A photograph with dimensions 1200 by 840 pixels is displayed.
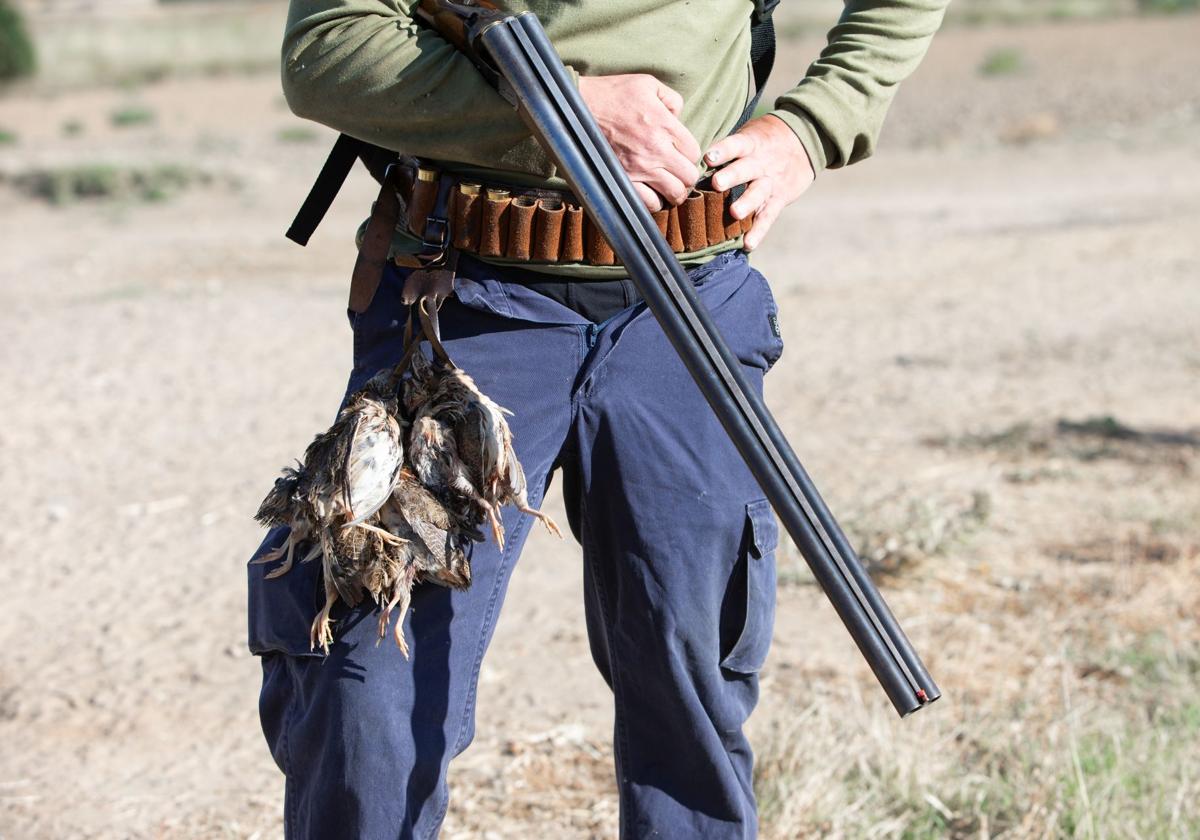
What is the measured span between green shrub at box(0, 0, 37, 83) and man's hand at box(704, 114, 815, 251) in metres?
23.1

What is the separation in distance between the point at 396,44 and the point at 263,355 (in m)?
5.03

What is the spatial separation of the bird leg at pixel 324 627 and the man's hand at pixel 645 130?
634 mm

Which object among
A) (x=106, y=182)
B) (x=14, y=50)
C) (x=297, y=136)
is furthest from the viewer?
(x=14, y=50)

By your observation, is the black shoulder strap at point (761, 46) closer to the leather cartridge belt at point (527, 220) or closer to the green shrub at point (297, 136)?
the leather cartridge belt at point (527, 220)

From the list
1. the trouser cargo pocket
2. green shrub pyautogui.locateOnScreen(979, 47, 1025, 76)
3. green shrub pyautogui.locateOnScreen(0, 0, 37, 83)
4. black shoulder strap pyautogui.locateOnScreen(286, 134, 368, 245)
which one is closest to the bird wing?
black shoulder strap pyautogui.locateOnScreen(286, 134, 368, 245)

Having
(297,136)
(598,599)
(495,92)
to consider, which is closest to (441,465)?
(598,599)

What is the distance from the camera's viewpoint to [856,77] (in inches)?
80.7

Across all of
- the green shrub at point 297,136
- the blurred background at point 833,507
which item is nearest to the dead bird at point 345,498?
the blurred background at point 833,507

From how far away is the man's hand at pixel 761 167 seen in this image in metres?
1.89

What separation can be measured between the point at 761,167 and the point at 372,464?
66 centimetres

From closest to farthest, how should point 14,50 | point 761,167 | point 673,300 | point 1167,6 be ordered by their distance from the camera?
point 673,300, point 761,167, point 14,50, point 1167,6

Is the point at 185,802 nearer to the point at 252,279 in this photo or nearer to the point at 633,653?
the point at 633,653

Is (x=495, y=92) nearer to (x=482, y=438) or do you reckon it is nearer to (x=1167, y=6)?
(x=482, y=438)

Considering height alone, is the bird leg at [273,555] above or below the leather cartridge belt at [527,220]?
below
